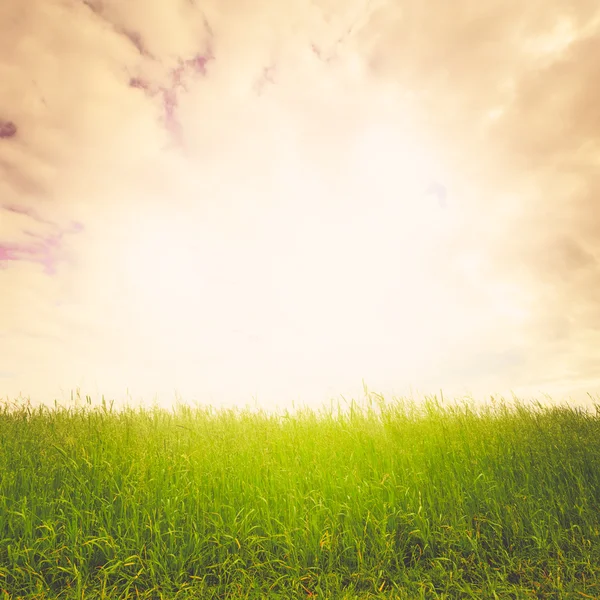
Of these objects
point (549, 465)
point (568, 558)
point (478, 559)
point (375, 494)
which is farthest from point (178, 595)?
point (549, 465)

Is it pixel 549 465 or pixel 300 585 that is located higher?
pixel 549 465

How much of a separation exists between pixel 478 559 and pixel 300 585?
2.06 m

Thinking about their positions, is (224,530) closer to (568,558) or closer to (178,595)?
(178,595)

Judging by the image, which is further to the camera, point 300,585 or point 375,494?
point 375,494

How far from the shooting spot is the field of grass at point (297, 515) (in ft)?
13.3

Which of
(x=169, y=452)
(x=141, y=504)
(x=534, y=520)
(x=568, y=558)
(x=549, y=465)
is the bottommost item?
(x=568, y=558)

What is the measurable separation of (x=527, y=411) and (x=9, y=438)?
1054cm

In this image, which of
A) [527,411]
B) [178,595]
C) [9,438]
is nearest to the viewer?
[178,595]

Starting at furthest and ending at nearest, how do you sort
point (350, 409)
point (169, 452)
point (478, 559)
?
point (350, 409), point (169, 452), point (478, 559)

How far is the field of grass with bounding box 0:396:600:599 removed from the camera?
160 inches

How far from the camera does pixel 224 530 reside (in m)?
4.52

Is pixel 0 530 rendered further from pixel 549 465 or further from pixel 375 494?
pixel 549 465

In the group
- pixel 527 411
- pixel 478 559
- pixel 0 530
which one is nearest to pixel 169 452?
pixel 0 530

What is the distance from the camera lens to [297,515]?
4.72 m
